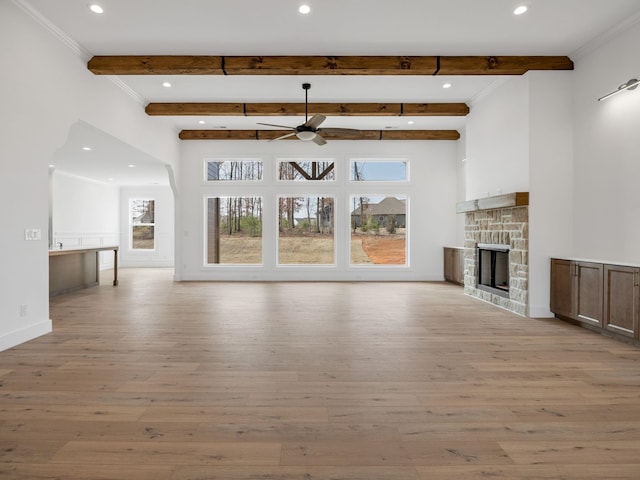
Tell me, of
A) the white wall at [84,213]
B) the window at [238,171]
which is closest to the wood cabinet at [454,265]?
the window at [238,171]

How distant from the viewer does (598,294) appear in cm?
402

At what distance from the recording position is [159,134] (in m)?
7.18

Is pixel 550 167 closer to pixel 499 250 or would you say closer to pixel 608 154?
pixel 608 154

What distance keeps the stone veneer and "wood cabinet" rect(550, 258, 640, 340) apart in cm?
36

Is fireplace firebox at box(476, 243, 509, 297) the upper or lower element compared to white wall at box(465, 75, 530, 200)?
lower

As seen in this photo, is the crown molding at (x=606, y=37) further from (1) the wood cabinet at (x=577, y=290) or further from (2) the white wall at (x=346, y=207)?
(2) the white wall at (x=346, y=207)

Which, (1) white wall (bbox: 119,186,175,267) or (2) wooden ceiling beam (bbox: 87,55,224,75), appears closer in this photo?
(2) wooden ceiling beam (bbox: 87,55,224,75)

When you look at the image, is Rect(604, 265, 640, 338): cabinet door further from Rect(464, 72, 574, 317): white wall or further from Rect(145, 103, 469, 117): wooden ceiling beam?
Rect(145, 103, 469, 117): wooden ceiling beam

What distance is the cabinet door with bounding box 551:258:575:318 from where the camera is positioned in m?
4.45

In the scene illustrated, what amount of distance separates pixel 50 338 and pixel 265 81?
438 cm

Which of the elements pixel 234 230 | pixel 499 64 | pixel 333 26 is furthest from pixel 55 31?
pixel 499 64

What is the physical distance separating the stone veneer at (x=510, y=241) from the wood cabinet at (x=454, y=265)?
1.21m

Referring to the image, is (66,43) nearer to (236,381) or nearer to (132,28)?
(132,28)

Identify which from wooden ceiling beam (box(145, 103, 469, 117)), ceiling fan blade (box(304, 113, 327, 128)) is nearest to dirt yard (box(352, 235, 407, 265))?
wooden ceiling beam (box(145, 103, 469, 117))
